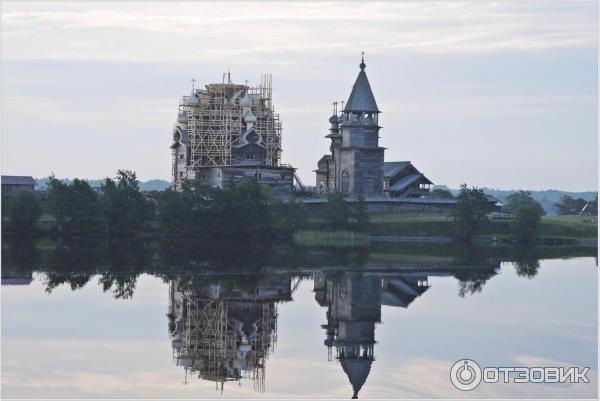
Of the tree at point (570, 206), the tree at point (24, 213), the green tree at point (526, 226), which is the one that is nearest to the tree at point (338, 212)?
the green tree at point (526, 226)

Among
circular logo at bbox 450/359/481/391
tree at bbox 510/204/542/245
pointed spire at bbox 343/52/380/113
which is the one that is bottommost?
circular logo at bbox 450/359/481/391

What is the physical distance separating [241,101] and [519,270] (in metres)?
41.9

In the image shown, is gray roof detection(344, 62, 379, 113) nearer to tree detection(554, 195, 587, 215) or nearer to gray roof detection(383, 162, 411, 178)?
gray roof detection(383, 162, 411, 178)

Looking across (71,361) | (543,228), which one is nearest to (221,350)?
(71,361)

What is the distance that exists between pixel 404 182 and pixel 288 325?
198ft

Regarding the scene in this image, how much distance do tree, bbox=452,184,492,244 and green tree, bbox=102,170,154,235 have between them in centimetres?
2076

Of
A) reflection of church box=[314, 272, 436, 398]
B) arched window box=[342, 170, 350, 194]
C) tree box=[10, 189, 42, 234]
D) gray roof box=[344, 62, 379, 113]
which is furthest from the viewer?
arched window box=[342, 170, 350, 194]

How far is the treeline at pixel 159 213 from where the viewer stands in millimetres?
75750

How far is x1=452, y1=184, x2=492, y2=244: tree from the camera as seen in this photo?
7756 cm

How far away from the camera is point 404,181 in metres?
95.2

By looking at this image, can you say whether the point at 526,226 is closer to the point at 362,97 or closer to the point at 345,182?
the point at 345,182

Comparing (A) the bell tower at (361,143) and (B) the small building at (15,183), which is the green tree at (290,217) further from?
(B) the small building at (15,183)

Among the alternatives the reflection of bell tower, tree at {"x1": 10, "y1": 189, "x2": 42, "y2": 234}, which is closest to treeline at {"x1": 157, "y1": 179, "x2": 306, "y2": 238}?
tree at {"x1": 10, "y1": 189, "x2": 42, "y2": 234}

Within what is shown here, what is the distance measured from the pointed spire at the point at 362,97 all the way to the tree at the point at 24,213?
981 inches
